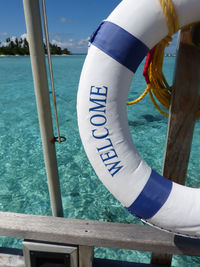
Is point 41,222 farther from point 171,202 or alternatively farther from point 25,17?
Result: point 25,17

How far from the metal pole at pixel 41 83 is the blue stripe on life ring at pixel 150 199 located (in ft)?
1.71

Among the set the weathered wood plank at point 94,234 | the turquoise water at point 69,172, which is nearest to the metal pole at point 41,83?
the weathered wood plank at point 94,234

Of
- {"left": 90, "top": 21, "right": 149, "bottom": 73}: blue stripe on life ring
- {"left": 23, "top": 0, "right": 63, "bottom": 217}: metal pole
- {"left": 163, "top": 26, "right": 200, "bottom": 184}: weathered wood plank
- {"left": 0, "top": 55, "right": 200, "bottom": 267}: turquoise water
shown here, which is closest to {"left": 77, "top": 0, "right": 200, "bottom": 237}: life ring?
{"left": 90, "top": 21, "right": 149, "bottom": 73}: blue stripe on life ring

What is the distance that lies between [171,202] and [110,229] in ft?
1.08

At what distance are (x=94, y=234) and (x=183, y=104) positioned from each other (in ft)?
2.31

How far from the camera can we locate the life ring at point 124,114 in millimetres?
818

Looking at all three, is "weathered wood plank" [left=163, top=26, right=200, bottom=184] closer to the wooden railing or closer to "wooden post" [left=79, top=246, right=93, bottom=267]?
the wooden railing

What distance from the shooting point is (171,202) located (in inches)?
35.1

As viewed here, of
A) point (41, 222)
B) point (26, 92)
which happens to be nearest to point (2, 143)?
point (41, 222)

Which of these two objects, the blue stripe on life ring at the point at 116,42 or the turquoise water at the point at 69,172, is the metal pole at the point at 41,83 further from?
the turquoise water at the point at 69,172

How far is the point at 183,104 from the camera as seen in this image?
97 centimetres

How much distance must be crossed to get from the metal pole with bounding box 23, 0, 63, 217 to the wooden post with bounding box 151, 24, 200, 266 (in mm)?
587

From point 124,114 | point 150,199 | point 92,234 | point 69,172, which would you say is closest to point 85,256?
point 92,234

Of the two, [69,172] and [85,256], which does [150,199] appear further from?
[69,172]
